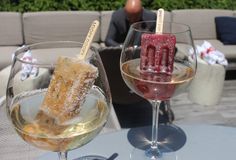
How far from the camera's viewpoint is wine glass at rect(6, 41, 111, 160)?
2.39ft

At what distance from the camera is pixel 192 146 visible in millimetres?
1070

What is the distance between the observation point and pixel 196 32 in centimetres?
498

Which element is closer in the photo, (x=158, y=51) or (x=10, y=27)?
(x=158, y=51)

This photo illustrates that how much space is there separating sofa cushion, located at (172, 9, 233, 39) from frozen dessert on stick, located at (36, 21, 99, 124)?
426cm

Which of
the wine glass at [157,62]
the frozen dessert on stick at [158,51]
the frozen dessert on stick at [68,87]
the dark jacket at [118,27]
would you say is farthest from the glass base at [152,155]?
the dark jacket at [118,27]

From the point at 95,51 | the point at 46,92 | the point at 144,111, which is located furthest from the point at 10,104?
the point at 144,111

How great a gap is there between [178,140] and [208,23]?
161 inches

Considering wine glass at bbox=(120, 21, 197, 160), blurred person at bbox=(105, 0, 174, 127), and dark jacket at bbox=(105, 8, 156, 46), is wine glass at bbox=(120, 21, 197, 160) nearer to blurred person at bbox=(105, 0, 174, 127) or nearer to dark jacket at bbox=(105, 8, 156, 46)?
blurred person at bbox=(105, 0, 174, 127)

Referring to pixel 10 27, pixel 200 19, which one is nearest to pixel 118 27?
pixel 10 27

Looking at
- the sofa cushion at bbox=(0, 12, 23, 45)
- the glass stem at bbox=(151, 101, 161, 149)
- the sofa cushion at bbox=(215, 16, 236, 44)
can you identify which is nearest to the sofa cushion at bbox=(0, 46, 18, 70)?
the sofa cushion at bbox=(0, 12, 23, 45)

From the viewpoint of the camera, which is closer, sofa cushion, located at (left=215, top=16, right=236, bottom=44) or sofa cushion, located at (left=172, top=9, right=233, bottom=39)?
sofa cushion, located at (left=215, top=16, right=236, bottom=44)

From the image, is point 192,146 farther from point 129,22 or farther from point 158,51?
point 129,22

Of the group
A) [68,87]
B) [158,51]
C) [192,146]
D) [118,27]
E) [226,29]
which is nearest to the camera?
[68,87]

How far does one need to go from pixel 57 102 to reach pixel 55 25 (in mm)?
3919
